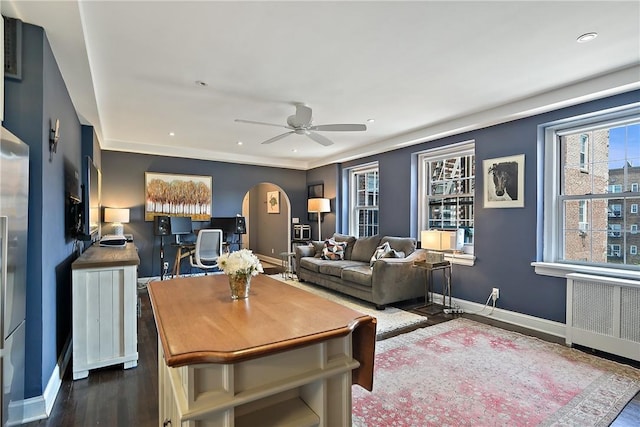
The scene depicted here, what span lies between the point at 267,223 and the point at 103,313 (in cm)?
655

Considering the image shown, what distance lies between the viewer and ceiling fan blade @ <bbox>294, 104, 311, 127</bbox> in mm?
3580

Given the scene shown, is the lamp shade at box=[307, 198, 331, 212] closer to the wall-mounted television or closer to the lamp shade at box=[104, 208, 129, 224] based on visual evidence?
the lamp shade at box=[104, 208, 129, 224]

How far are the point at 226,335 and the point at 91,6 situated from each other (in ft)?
7.22

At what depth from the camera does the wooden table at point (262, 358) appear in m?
1.02

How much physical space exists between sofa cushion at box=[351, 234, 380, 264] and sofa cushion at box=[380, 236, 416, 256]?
360mm

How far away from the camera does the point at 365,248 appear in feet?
18.1

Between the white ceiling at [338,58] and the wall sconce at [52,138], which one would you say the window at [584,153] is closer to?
the white ceiling at [338,58]

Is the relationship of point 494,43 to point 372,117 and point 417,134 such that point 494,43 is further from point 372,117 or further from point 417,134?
point 417,134

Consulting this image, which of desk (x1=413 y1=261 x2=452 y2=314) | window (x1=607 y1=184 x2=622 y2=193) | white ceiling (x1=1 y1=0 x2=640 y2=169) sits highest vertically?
white ceiling (x1=1 y1=0 x2=640 y2=169)

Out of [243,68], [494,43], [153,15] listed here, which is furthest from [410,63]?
[153,15]

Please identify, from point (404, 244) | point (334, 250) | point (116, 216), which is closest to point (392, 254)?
point (404, 244)

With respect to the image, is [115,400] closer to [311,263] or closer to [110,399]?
[110,399]

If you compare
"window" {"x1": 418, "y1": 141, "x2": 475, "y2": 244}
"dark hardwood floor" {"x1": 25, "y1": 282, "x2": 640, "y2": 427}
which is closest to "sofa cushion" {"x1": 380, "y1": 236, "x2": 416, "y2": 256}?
"window" {"x1": 418, "y1": 141, "x2": 475, "y2": 244}

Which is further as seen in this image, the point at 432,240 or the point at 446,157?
the point at 446,157
